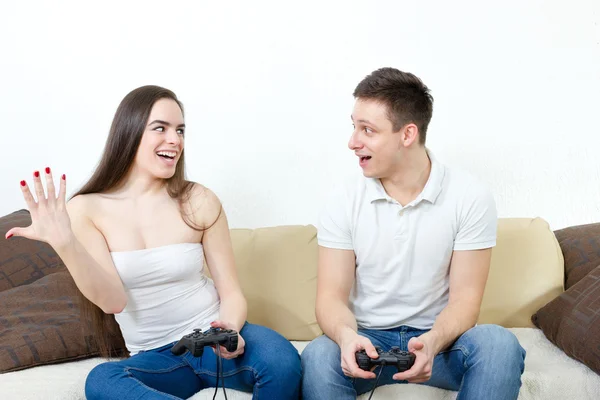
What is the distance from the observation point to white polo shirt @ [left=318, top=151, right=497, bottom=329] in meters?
2.04

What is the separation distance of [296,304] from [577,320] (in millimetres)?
845

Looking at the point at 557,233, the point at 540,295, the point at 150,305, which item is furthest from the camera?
the point at 557,233

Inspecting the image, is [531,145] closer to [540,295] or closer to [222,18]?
[540,295]

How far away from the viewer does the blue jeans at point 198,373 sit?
1.82 m

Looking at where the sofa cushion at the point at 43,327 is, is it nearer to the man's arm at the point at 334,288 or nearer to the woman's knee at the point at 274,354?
the woman's knee at the point at 274,354

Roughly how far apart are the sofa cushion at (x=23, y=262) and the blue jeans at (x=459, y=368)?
100 cm

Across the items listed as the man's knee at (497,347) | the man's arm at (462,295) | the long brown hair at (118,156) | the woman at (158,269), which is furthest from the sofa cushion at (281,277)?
the man's knee at (497,347)

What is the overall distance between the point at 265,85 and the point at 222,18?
0.29 metres

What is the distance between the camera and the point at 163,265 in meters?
2.02

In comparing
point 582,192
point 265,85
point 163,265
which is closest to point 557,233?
point 582,192

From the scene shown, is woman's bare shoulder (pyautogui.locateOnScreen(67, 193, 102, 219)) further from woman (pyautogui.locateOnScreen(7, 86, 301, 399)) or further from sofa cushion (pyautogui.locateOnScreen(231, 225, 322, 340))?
sofa cushion (pyautogui.locateOnScreen(231, 225, 322, 340))

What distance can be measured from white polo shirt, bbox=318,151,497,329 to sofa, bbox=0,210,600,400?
8.6 inches

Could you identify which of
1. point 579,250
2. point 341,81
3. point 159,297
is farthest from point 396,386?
point 341,81

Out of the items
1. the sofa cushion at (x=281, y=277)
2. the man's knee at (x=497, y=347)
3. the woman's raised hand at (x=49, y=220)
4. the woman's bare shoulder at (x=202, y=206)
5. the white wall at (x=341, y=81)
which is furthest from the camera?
the white wall at (x=341, y=81)
